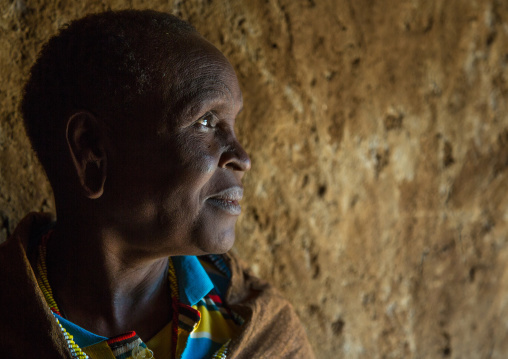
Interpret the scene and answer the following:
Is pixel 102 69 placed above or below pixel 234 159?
above

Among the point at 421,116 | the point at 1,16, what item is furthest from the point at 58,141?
the point at 421,116

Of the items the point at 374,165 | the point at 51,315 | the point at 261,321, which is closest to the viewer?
the point at 51,315

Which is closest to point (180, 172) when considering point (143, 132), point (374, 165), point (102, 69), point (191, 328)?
point (143, 132)

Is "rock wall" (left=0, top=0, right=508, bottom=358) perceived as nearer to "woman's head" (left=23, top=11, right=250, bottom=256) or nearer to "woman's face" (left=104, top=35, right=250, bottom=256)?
"woman's head" (left=23, top=11, right=250, bottom=256)

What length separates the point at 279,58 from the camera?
1.75 metres

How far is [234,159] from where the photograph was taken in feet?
3.80

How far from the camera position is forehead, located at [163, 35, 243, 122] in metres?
1.11

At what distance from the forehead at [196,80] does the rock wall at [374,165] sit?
0.52m

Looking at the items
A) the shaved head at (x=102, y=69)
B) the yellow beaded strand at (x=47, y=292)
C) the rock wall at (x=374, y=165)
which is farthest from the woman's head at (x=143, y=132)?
the rock wall at (x=374, y=165)

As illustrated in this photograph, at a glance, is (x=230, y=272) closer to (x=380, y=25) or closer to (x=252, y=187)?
(x=252, y=187)

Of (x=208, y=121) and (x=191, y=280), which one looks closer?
(x=208, y=121)

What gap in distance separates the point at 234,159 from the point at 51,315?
19.8 inches

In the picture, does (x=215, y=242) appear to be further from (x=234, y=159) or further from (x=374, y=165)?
(x=374, y=165)

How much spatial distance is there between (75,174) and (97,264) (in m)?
0.21
